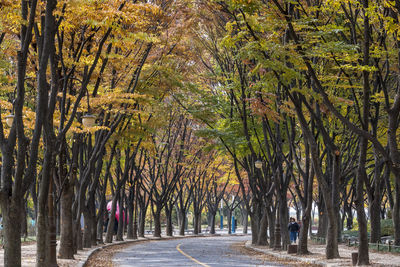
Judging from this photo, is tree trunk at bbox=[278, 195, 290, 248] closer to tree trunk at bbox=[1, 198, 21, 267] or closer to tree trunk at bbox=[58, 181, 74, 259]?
tree trunk at bbox=[58, 181, 74, 259]

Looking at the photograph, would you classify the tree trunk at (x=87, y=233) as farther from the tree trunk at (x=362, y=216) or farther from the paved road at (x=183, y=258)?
the tree trunk at (x=362, y=216)

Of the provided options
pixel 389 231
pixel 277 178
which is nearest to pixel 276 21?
pixel 277 178

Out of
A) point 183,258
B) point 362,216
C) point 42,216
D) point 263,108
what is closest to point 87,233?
point 183,258

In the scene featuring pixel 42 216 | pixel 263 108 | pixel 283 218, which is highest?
pixel 263 108

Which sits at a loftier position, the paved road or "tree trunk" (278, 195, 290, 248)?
"tree trunk" (278, 195, 290, 248)

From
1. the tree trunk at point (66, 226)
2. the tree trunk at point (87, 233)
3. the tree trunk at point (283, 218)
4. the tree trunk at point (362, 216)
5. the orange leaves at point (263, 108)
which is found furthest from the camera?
the tree trunk at point (87, 233)

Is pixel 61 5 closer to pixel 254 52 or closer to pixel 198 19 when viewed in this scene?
pixel 254 52

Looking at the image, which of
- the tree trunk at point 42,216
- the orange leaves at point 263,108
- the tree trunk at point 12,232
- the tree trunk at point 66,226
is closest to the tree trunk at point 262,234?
the orange leaves at point 263,108

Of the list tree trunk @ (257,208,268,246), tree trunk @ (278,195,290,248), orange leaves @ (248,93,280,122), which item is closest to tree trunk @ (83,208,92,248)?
tree trunk @ (278,195,290,248)

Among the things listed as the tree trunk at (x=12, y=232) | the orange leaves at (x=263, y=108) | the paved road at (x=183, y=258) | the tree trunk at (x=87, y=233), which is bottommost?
the paved road at (x=183, y=258)

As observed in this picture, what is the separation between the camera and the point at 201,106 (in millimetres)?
27188

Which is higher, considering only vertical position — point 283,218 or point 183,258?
point 283,218

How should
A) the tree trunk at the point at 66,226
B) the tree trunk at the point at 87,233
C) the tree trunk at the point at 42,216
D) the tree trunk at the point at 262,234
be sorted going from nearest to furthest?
the tree trunk at the point at 42,216 → the tree trunk at the point at 66,226 → the tree trunk at the point at 87,233 → the tree trunk at the point at 262,234

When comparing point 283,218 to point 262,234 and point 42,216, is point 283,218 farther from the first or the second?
point 42,216
